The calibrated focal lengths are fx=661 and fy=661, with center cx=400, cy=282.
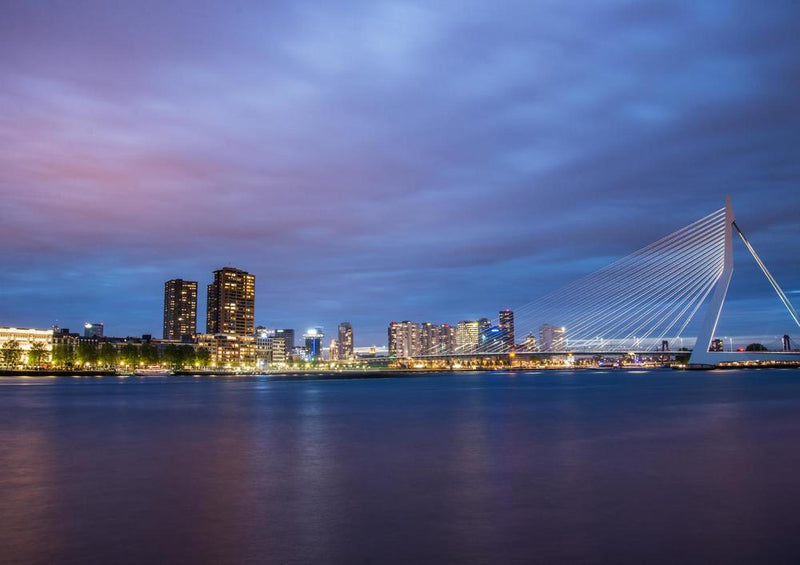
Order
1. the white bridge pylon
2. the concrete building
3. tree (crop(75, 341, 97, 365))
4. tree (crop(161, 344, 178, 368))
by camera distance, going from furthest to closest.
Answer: the concrete building → tree (crop(161, 344, 178, 368)) → tree (crop(75, 341, 97, 365)) → the white bridge pylon

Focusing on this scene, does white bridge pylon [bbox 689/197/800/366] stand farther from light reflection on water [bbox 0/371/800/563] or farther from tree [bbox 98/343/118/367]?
tree [bbox 98/343/118/367]

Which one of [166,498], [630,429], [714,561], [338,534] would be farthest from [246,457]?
[630,429]

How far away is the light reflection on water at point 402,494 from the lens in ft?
37.2

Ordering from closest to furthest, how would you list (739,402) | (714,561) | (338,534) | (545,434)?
(714,561), (338,534), (545,434), (739,402)

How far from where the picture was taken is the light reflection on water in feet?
37.2

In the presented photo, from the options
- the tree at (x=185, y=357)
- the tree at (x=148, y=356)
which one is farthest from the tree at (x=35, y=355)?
the tree at (x=185, y=357)

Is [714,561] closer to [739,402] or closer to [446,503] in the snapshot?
[446,503]

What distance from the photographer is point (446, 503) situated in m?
14.9

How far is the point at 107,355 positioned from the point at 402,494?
7008 inches

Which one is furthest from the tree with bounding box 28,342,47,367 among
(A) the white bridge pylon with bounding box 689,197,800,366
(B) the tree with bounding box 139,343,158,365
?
(A) the white bridge pylon with bounding box 689,197,800,366

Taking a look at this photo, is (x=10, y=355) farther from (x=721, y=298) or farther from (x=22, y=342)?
(x=721, y=298)

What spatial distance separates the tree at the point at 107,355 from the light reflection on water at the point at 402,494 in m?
155

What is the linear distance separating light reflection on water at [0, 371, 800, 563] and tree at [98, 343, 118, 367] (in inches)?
6089

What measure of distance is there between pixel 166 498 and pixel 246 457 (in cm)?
721
